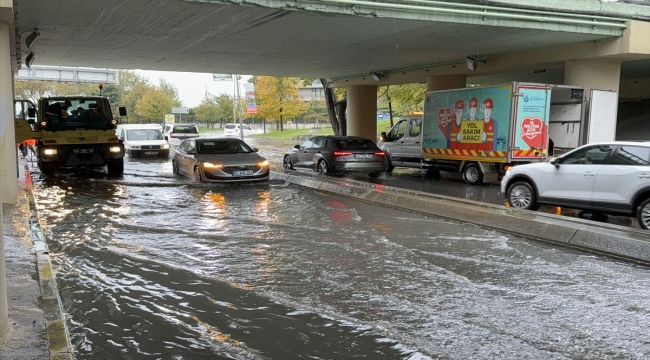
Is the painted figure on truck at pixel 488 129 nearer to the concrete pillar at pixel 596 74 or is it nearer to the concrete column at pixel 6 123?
the concrete pillar at pixel 596 74

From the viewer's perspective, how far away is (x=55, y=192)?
1416 centimetres

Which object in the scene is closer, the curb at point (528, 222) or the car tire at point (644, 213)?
the curb at point (528, 222)

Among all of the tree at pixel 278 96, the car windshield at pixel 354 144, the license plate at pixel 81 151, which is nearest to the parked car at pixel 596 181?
the car windshield at pixel 354 144

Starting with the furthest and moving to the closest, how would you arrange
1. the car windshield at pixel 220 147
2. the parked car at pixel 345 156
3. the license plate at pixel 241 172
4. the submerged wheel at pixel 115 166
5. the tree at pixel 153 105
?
the tree at pixel 153 105
the submerged wheel at pixel 115 166
the parked car at pixel 345 156
the car windshield at pixel 220 147
the license plate at pixel 241 172

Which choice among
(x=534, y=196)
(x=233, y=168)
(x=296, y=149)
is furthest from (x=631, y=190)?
(x=296, y=149)

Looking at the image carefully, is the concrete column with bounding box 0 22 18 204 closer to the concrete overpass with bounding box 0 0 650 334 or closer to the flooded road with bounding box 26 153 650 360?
the concrete overpass with bounding box 0 0 650 334

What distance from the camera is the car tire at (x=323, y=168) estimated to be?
17883 millimetres

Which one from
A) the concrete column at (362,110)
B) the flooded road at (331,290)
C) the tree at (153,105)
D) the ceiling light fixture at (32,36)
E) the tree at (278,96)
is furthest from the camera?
the tree at (153,105)

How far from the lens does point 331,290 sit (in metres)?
6.32

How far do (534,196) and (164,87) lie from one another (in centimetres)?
7871

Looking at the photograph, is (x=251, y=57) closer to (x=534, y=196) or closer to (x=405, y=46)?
(x=405, y=46)

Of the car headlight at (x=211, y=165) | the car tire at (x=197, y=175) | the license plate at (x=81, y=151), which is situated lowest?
the car tire at (x=197, y=175)

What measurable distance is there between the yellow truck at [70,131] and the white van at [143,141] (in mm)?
8686

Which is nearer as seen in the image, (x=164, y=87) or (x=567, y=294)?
(x=567, y=294)
